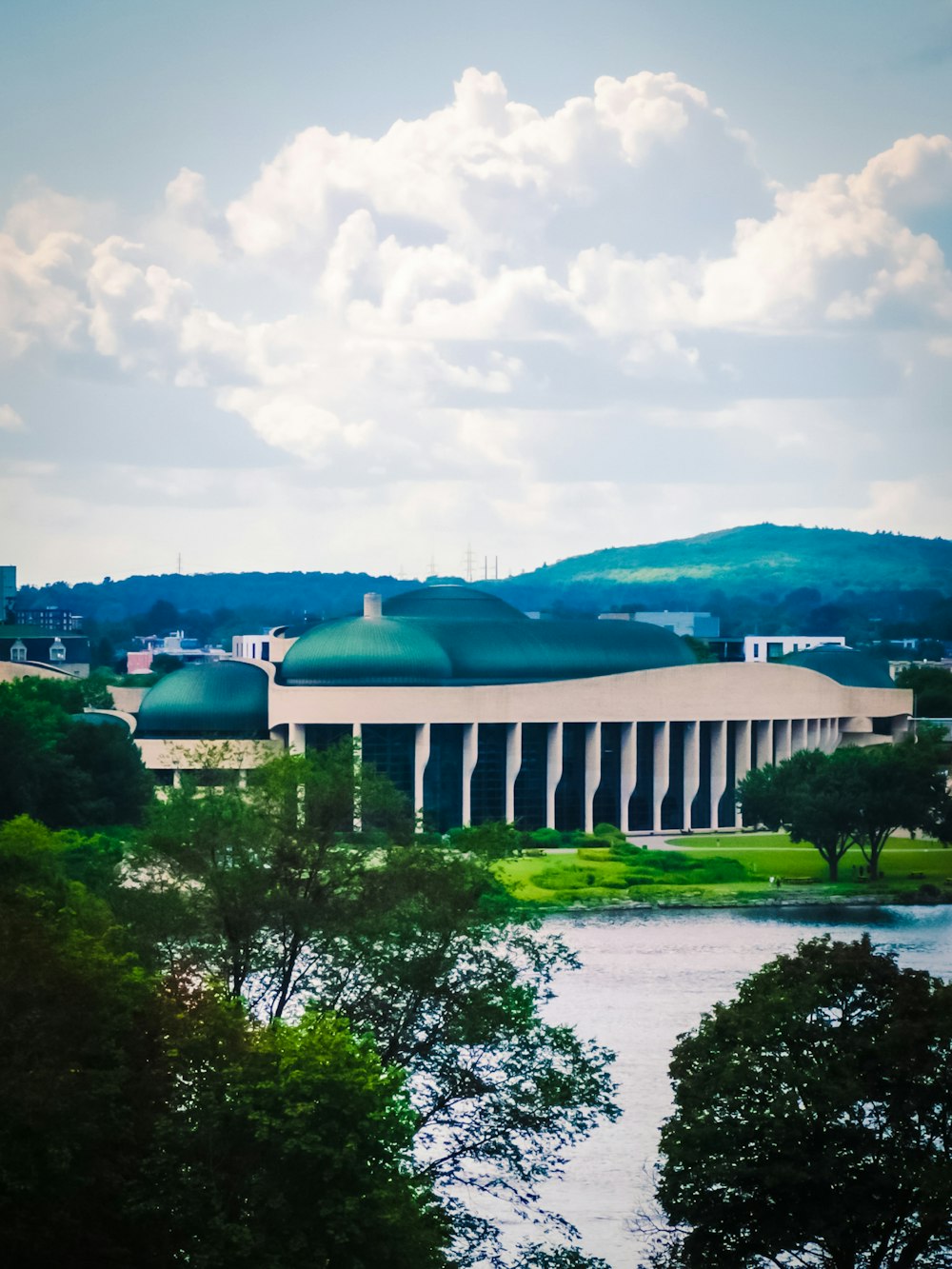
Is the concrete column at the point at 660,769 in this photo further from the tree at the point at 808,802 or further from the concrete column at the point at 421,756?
the concrete column at the point at 421,756

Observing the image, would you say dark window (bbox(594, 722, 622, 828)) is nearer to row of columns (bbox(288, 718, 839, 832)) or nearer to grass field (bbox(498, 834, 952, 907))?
row of columns (bbox(288, 718, 839, 832))

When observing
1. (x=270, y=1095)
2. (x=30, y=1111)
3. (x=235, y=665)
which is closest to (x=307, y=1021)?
(x=270, y=1095)

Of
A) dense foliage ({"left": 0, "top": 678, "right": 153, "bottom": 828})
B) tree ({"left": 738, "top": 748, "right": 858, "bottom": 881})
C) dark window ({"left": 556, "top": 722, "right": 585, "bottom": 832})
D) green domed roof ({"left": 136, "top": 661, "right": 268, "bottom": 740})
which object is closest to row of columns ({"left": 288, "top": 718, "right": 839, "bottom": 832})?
dark window ({"left": 556, "top": 722, "right": 585, "bottom": 832})

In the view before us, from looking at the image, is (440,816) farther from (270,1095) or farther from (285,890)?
(270,1095)

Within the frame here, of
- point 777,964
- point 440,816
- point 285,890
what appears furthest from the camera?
point 440,816

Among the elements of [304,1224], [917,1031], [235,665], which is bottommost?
[304,1224]

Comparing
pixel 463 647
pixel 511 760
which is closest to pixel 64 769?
pixel 511 760
